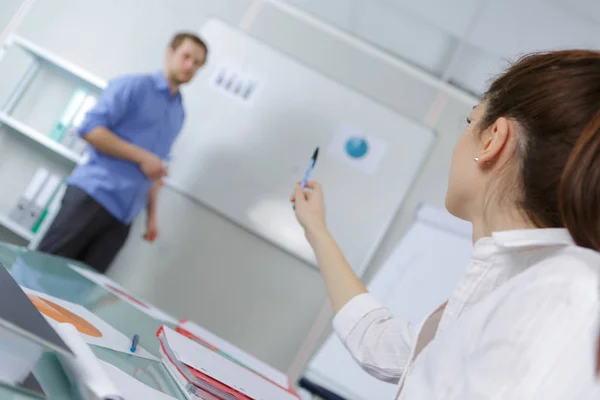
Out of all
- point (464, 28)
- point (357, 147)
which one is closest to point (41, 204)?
point (357, 147)

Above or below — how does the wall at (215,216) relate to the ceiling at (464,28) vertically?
below

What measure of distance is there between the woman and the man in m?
1.60

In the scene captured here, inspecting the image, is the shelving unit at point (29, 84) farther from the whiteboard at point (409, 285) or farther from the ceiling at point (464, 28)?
the whiteboard at point (409, 285)

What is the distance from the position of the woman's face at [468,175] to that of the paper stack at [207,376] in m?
0.47

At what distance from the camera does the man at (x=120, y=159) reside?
222 centimetres

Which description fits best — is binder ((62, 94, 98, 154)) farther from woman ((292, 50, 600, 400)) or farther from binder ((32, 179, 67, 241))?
woman ((292, 50, 600, 400))

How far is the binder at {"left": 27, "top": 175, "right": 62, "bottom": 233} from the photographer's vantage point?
8.50 feet

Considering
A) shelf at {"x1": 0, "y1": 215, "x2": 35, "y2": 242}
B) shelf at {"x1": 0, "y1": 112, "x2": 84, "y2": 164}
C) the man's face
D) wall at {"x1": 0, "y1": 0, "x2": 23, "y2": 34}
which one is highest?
the man's face

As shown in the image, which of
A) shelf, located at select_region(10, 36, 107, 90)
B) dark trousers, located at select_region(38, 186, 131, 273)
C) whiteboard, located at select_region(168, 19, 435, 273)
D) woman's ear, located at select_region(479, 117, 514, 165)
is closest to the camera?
woman's ear, located at select_region(479, 117, 514, 165)

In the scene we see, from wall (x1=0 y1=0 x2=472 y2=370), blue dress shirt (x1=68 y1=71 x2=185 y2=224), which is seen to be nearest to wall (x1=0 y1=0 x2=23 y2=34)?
wall (x1=0 y1=0 x2=472 y2=370)

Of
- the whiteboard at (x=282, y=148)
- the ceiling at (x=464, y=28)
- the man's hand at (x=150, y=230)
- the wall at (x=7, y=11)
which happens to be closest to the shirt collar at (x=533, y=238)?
the ceiling at (x=464, y=28)

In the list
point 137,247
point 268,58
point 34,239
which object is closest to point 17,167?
point 34,239

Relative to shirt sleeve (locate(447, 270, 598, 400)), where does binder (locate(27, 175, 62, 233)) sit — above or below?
below

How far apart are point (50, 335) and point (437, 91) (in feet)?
8.73
